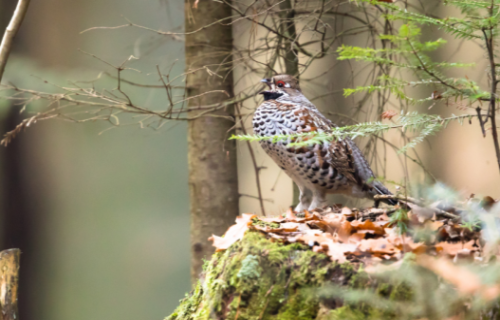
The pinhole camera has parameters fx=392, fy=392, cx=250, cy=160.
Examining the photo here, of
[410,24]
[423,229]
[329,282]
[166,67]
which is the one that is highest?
[166,67]

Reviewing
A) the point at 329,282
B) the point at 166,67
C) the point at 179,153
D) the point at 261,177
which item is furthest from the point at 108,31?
the point at 329,282

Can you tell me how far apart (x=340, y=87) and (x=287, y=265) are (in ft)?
7.35

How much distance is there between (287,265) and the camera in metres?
1.29

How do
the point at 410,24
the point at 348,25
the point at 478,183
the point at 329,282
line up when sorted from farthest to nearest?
the point at 348,25 → the point at 478,183 → the point at 410,24 → the point at 329,282

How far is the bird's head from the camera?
2.57 metres

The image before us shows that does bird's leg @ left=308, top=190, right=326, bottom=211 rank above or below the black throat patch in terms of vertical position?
below

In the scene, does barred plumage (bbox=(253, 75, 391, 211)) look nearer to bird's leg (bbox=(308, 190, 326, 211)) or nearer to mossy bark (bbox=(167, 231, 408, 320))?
bird's leg (bbox=(308, 190, 326, 211))

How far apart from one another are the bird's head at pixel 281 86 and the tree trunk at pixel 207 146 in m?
0.33

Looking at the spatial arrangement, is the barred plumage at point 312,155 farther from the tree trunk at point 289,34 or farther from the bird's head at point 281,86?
the tree trunk at point 289,34

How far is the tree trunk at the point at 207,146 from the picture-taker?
2.71 meters

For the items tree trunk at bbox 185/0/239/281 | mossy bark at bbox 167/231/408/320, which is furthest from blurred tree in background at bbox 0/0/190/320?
mossy bark at bbox 167/231/408/320

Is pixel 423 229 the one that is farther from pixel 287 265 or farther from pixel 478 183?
pixel 478 183

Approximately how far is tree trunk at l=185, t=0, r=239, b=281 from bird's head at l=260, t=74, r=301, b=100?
0.33m

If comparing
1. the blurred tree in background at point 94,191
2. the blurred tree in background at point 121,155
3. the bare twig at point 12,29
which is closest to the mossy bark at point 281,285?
the bare twig at point 12,29
